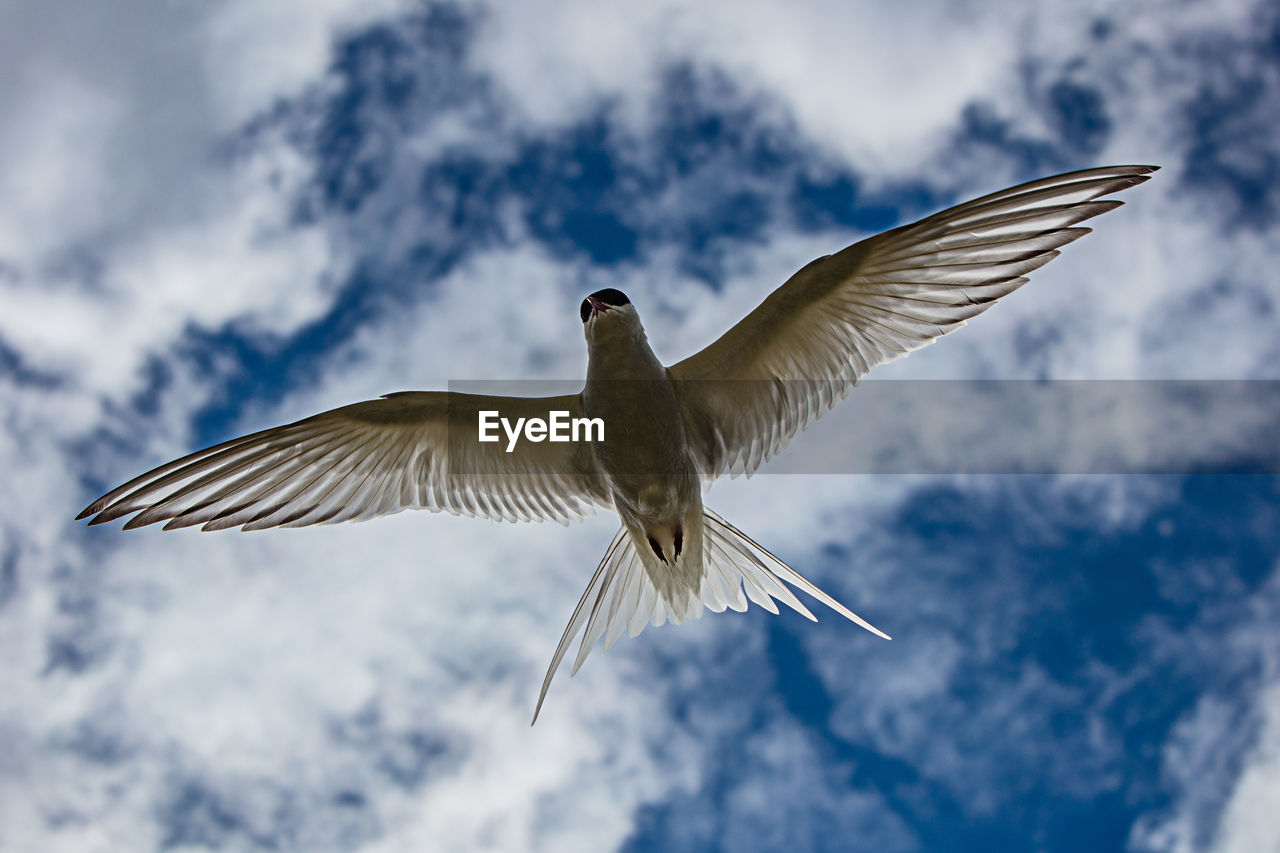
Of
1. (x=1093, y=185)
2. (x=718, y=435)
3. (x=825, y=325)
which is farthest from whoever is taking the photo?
(x=718, y=435)

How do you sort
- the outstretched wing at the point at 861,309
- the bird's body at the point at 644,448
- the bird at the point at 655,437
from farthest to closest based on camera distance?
the bird's body at the point at 644,448 → the bird at the point at 655,437 → the outstretched wing at the point at 861,309

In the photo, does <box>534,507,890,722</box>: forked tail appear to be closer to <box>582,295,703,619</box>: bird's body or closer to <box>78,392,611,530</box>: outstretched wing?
<box>582,295,703,619</box>: bird's body

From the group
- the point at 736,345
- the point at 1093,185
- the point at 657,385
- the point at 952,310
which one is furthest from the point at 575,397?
the point at 1093,185

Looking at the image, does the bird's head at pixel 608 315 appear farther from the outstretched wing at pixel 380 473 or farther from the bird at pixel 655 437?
the outstretched wing at pixel 380 473

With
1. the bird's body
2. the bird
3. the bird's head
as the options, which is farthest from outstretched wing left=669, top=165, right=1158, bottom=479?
the bird's head


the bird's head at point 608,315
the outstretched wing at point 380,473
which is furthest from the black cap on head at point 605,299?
the outstretched wing at point 380,473

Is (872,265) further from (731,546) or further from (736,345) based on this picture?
(731,546)
